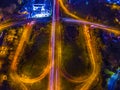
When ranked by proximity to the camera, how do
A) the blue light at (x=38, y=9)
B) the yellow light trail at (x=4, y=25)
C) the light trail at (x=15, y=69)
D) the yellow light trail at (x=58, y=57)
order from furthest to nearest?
the blue light at (x=38, y=9) → the yellow light trail at (x=4, y=25) → the light trail at (x=15, y=69) → the yellow light trail at (x=58, y=57)

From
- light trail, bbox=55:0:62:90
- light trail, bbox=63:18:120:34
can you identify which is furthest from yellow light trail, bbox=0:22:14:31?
light trail, bbox=63:18:120:34

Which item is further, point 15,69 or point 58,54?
point 58,54

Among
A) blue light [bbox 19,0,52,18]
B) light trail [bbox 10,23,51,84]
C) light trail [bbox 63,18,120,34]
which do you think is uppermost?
blue light [bbox 19,0,52,18]

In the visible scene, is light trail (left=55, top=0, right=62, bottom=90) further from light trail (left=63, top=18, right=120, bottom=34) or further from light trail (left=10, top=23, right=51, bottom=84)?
light trail (left=63, top=18, right=120, bottom=34)

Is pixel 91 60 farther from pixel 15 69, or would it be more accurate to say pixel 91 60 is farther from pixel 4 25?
pixel 4 25

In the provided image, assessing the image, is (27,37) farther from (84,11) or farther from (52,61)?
(84,11)

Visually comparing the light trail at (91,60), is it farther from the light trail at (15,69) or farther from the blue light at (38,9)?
the blue light at (38,9)

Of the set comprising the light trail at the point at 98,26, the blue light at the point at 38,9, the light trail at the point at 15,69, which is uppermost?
the blue light at the point at 38,9

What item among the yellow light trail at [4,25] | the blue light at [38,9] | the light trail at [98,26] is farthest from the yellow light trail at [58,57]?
the yellow light trail at [4,25]

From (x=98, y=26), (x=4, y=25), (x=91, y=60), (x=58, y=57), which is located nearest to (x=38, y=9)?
(x=4, y=25)

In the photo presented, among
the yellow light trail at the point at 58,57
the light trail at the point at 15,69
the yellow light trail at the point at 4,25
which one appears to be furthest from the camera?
the yellow light trail at the point at 4,25

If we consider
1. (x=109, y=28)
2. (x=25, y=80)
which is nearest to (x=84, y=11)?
(x=109, y=28)

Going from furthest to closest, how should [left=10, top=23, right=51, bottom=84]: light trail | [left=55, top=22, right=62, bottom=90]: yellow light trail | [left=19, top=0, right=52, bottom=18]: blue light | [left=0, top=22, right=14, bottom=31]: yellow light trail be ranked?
[left=19, top=0, right=52, bottom=18]: blue light, [left=0, top=22, right=14, bottom=31]: yellow light trail, [left=10, top=23, right=51, bottom=84]: light trail, [left=55, top=22, right=62, bottom=90]: yellow light trail

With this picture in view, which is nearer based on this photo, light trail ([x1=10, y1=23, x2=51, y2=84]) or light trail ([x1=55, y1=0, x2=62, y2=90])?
light trail ([x1=55, y1=0, x2=62, y2=90])
